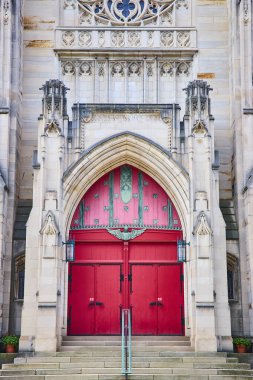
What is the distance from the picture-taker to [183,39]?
20000 millimetres

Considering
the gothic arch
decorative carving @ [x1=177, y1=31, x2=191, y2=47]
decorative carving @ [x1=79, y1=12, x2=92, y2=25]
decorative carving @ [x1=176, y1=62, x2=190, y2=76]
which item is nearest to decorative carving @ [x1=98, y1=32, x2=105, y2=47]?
decorative carving @ [x1=79, y1=12, x2=92, y2=25]

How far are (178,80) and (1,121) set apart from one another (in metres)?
5.36

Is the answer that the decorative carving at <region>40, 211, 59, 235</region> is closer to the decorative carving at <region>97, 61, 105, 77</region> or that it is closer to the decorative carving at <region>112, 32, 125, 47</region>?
the decorative carving at <region>97, 61, 105, 77</region>

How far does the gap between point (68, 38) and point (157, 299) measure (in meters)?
8.09

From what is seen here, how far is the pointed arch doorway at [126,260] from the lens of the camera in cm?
1780

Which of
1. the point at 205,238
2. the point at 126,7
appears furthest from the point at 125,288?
the point at 126,7

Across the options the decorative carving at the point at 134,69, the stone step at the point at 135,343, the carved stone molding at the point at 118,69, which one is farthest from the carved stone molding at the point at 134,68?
the stone step at the point at 135,343

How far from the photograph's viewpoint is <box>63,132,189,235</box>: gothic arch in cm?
1738

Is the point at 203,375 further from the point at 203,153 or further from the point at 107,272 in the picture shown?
the point at 203,153

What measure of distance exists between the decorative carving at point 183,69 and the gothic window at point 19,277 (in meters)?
7.06

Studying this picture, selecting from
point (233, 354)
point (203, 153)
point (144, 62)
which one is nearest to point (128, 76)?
point (144, 62)

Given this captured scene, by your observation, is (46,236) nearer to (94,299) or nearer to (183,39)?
(94,299)

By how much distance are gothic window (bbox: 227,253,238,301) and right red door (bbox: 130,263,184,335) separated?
132cm

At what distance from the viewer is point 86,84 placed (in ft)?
64.6
